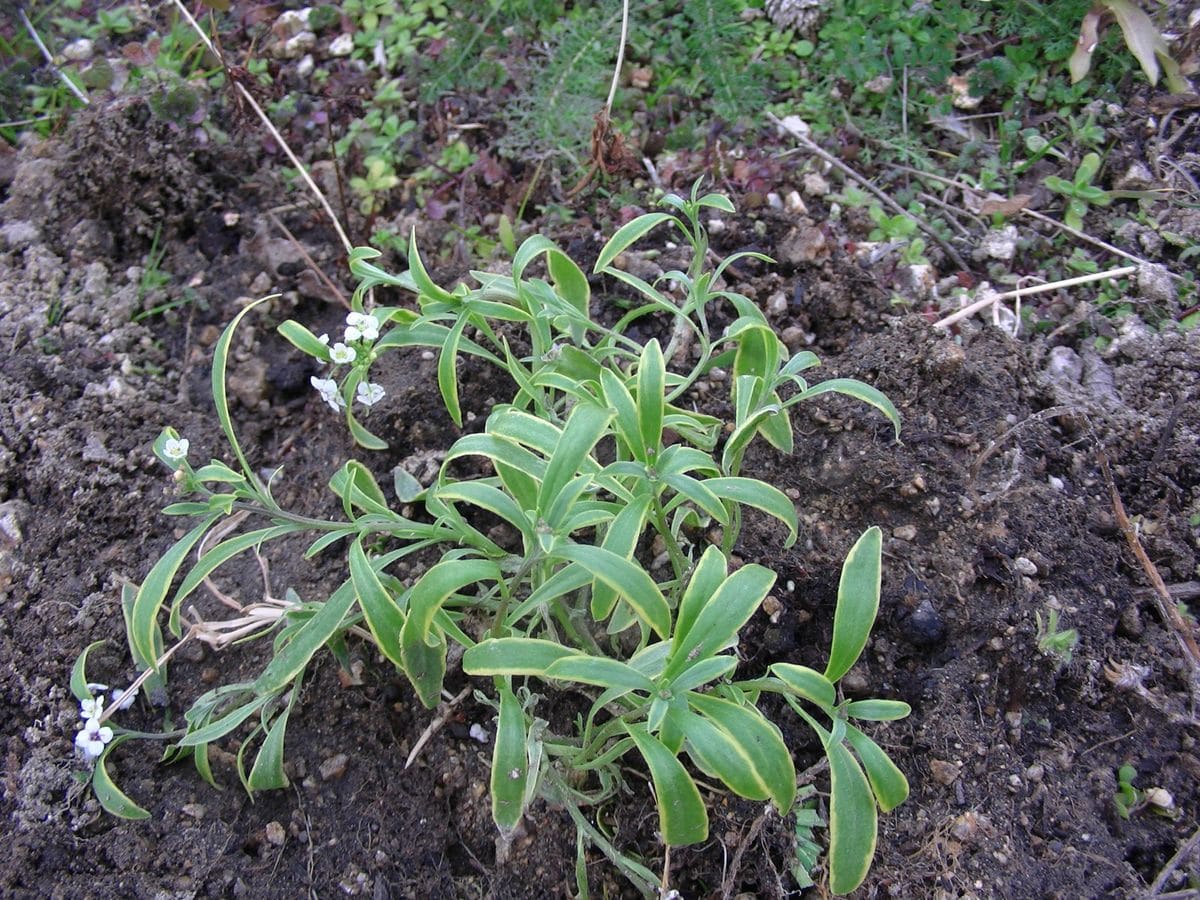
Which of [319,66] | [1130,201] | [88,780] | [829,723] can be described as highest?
[319,66]

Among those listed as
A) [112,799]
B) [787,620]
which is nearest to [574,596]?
[787,620]

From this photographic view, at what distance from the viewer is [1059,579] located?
1.69 metres

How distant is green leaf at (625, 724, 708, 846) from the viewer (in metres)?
1.13

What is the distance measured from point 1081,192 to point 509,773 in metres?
2.04

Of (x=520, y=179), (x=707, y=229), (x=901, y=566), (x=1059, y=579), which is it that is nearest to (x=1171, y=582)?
(x=1059, y=579)

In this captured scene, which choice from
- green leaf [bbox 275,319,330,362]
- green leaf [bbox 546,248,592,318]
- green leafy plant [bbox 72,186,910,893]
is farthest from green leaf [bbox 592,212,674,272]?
green leaf [bbox 275,319,330,362]

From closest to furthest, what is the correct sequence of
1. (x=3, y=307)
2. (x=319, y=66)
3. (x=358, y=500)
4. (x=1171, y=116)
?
(x=358, y=500) < (x=3, y=307) < (x=1171, y=116) < (x=319, y=66)

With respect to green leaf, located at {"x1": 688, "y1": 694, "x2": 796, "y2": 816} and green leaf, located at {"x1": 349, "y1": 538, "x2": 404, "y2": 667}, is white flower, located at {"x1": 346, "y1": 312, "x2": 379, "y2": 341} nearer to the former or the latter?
green leaf, located at {"x1": 349, "y1": 538, "x2": 404, "y2": 667}

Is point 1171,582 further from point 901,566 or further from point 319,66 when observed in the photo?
point 319,66

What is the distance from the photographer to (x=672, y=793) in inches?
44.6

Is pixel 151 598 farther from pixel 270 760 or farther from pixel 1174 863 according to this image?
pixel 1174 863

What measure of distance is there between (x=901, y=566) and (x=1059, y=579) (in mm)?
309

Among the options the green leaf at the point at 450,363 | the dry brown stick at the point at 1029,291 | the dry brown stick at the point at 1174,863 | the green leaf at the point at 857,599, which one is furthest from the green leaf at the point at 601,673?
the dry brown stick at the point at 1029,291

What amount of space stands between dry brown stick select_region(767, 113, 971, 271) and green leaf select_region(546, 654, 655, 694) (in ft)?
5.22
